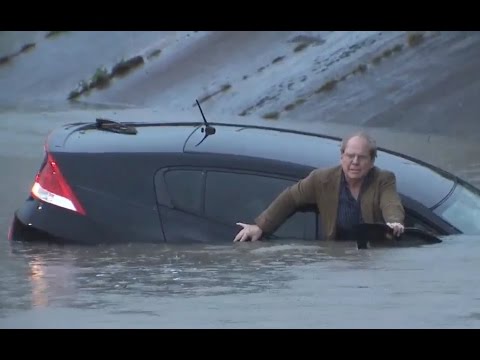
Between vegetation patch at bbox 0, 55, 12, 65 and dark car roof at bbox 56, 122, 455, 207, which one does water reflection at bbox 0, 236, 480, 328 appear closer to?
dark car roof at bbox 56, 122, 455, 207

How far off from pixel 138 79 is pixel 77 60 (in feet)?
4.93

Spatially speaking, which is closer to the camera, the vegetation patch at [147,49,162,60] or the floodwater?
the floodwater

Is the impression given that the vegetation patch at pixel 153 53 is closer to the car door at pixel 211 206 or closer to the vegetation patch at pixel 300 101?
the vegetation patch at pixel 300 101

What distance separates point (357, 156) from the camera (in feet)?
28.1

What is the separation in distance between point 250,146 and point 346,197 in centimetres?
72

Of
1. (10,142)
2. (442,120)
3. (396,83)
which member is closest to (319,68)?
(396,83)

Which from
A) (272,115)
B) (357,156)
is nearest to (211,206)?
(357,156)

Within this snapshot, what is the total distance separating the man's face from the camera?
28.1 feet

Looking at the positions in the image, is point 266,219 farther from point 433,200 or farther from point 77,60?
point 77,60

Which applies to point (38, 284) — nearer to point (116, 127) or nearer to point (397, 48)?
point (116, 127)

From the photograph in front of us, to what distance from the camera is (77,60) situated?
22984 millimetres

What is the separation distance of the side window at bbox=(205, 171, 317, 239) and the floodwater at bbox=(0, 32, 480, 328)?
5.4 inches

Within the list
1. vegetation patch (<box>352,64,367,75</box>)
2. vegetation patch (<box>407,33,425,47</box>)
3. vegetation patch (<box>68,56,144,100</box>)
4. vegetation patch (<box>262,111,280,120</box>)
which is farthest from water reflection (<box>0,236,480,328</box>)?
vegetation patch (<box>68,56,144,100</box>)

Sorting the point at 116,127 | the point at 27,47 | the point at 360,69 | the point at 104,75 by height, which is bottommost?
the point at 116,127
